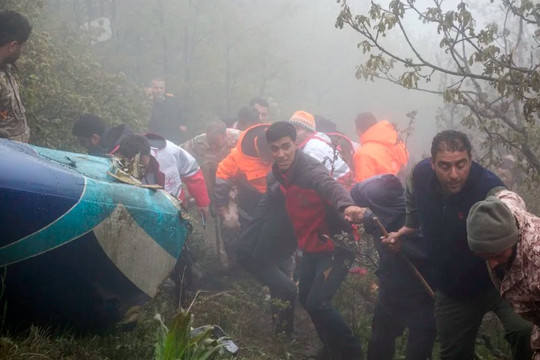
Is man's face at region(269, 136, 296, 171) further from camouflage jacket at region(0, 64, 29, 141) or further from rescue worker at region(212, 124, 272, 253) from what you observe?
camouflage jacket at region(0, 64, 29, 141)

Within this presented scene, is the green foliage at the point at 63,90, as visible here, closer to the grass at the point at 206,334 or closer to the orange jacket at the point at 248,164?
the orange jacket at the point at 248,164

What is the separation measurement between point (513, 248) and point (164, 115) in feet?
31.4

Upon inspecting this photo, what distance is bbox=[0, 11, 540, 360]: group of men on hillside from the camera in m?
2.82

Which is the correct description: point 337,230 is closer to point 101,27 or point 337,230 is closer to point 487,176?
point 487,176

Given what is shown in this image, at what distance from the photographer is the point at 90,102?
25.9ft

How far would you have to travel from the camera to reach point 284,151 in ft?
16.1

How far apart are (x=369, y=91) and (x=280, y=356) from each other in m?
14.1

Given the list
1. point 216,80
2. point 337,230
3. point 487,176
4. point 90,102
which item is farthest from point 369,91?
point 487,176

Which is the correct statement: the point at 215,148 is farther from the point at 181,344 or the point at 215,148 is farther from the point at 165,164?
the point at 181,344

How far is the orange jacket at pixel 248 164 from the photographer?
21.6 ft

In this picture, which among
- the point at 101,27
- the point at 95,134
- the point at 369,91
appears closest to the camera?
the point at 95,134

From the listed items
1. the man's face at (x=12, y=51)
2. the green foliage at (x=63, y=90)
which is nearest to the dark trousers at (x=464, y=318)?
the man's face at (x=12, y=51)

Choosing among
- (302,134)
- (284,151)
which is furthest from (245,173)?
(284,151)

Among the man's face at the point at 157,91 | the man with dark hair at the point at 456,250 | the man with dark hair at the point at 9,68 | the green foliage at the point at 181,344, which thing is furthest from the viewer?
the man's face at the point at 157,91
